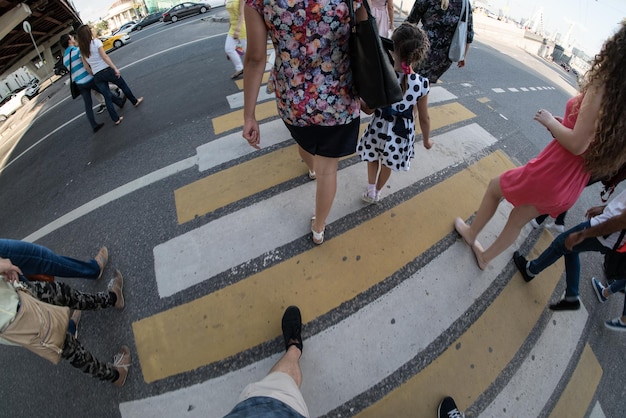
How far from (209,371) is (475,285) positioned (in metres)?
2.37

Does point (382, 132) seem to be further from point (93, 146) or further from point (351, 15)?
point (93, 146)

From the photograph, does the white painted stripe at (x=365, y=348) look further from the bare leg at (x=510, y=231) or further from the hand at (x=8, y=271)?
the hand at (x=8, y=271)

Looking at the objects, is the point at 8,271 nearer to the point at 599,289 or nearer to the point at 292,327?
the point at 292,327

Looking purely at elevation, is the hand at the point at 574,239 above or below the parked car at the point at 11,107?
above

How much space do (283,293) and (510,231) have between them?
6.44ft

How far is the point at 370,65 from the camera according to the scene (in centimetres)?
163

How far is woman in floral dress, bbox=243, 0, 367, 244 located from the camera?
4.97 feet

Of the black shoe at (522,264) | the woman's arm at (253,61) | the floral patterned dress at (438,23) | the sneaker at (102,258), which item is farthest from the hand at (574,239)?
the sneaker at (102,258)

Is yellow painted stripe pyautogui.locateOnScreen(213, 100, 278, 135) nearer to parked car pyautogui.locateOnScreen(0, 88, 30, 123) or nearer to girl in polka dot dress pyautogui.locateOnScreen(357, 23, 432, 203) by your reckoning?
girl in polka dot dress pyautogui.locateOnScreen(357, 23, 432, 203)

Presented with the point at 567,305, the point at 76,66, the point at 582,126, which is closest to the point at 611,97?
the point at 582,126

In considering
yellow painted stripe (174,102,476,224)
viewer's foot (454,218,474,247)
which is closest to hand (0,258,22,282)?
yellow painted stripe (174,102,476,224)

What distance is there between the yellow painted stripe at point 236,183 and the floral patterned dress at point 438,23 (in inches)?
87.3

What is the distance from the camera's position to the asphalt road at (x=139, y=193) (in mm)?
2119

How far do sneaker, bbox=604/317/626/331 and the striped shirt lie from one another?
7358 millimetres
